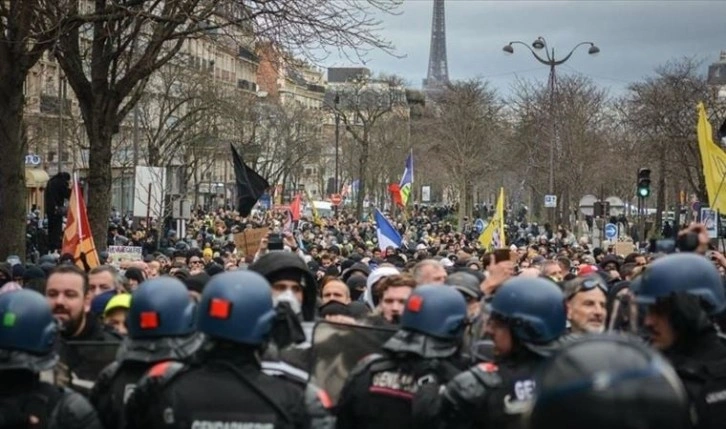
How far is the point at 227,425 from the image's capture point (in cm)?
438

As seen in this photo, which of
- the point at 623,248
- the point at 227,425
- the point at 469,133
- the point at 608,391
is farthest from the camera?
the point at 469,133

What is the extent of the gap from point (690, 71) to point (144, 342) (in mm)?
47861

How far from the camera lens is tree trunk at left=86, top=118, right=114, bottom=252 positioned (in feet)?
61.3

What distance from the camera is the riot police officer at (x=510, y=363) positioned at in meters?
4.84

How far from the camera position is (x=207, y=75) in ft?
164

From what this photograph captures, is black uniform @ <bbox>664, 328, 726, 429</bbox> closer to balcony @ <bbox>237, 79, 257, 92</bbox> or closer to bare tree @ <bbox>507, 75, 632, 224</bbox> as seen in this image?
bare tree @ <bbox>507, 75, 632, 224</bbox>

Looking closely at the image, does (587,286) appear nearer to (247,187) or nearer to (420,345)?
(420,345)

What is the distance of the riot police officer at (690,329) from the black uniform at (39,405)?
2.13 meters

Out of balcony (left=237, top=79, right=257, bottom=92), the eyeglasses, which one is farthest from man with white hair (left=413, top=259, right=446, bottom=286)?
balcony (left=237, top=79, right=257, bottom=92)

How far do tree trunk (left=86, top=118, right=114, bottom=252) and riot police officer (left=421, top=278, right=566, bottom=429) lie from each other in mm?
14293

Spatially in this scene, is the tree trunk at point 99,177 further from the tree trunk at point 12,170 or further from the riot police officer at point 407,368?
the riot police officer at point 407,368

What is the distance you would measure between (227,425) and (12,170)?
13744 mm

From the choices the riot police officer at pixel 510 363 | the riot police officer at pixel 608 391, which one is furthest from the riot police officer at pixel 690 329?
the riot police officer at pixel 608 391

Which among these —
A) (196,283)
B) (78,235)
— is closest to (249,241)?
(78,235)
